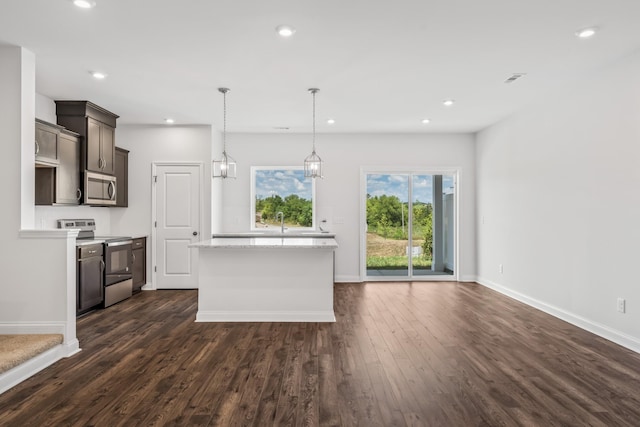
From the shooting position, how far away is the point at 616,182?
3592 mm

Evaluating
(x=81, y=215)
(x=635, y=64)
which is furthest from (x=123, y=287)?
(x=635, y=64)

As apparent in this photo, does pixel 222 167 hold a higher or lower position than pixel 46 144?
lower

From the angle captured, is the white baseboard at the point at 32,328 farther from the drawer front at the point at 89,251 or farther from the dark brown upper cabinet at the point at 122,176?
the dark brown upper cabinet at the point at 122,176

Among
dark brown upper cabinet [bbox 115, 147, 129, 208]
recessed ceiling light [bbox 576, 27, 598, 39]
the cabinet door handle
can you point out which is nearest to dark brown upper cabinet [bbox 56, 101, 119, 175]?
the cabinet door handle

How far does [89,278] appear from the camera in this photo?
4.51 meters

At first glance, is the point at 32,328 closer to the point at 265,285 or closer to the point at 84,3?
the point at 265,285

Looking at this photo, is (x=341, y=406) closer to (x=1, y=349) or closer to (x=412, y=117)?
(x=1, y=349)

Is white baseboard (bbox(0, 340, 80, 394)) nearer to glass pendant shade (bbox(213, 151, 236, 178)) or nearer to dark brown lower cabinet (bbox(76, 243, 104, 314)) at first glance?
dark brown lower cabinet (bbox(76, 243, 104, 314))

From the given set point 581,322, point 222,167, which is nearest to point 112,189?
point 222,167

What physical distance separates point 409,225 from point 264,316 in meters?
3.54

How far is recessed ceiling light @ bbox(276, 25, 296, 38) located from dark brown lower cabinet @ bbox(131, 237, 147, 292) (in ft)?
13.2

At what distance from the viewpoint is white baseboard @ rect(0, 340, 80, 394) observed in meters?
Result: 2.59

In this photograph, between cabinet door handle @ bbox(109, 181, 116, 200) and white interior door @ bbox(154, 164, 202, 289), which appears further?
white interior door @ bbox(154, 164, 202, 289)

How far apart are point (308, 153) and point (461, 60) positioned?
350 centimetres
